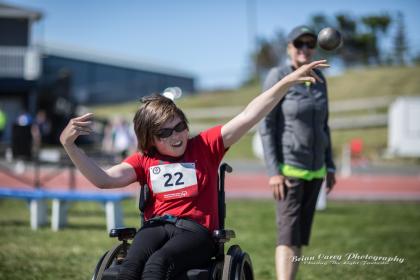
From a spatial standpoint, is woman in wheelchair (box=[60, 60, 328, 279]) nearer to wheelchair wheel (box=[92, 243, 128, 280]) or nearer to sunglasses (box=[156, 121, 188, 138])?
sunglasses (box=[156, 121, 188, 138])

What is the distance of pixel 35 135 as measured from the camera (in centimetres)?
2528

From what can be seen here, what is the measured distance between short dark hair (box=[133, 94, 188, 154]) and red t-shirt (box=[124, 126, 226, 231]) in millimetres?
137

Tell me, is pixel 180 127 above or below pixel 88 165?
above

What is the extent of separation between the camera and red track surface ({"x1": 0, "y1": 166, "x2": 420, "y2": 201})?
1479 cm

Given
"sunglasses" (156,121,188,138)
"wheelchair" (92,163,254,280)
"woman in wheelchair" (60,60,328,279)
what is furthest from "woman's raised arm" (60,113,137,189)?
"sunglasses" (156,121,188,138)

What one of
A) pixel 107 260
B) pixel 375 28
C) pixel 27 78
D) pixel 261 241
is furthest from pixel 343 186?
pixel 375 28

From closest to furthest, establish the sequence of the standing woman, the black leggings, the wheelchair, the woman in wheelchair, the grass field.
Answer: the black leggings
the wheelchair
the woman in wheelchair
the standing woman
the grass field

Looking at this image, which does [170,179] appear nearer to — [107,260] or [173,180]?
[173,180]

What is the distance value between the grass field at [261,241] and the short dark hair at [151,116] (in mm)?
2519

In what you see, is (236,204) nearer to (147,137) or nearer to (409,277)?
(409,277)

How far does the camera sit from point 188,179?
3.86m

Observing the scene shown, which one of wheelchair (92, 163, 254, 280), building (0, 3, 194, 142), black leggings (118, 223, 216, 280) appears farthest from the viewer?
building (0, 3, 194, 142)

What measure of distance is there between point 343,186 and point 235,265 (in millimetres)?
14533

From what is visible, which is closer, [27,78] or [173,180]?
[173,180]
